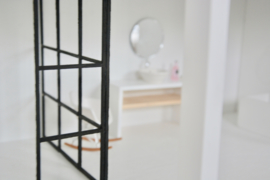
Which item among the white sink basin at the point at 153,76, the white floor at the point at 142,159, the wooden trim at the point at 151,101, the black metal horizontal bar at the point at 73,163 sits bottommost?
the white floor at the point at 142,159

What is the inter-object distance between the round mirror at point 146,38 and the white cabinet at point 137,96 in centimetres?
46

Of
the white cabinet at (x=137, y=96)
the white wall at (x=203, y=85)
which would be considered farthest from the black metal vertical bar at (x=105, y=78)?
the white cabinet at (x=137, y=96)

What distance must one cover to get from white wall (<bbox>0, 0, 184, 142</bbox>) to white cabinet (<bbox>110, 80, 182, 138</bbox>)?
0.96ft

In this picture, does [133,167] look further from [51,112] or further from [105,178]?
[51,112]

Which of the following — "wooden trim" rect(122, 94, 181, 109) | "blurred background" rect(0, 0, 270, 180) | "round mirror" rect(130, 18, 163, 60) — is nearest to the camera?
"blurred background" rect(0, 0, 270, 180)

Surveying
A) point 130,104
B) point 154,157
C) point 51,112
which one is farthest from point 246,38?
point 51,112

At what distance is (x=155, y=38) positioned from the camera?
5148 mm

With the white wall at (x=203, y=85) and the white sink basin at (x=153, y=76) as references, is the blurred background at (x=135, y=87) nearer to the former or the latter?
the white sink basin at (x=153, y=76)

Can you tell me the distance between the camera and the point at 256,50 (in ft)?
18.9

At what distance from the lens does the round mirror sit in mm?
4973

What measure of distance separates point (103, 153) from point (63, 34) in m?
1.93

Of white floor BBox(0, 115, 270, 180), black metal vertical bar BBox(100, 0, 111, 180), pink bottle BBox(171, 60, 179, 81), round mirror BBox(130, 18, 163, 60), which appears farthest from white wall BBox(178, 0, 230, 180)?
pink bottle BBox(171, 60, 179, 81)

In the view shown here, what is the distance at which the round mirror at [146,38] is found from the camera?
4.97 m

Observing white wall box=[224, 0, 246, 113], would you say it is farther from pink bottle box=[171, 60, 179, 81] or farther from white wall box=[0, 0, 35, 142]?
white wall box=[0, 0, 35, 142]
